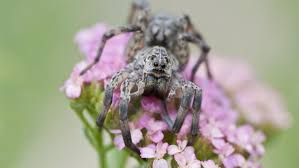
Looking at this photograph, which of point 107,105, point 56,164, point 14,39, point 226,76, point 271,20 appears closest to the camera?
point 107,105

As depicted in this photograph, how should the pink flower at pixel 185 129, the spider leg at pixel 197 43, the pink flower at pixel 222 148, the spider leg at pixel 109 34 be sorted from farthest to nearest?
1. the spider leg at pixel 197 43
2. the spider leg at pixel 109 34
3. the pink flower at pixel 222 148
4. the pink flower at pixel 185 129

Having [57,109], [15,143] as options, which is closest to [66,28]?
[57,109]

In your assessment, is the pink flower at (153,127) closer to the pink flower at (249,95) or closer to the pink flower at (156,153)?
the pink flower at (156,153)

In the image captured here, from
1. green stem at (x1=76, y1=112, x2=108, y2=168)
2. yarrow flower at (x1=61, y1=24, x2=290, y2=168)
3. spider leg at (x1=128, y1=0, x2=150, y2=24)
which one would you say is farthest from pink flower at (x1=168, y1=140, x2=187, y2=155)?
spider leg at (x1=128, y1=0, x2=150, y2=24)

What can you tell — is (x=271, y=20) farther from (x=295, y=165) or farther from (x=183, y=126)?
(x=183, y=126)

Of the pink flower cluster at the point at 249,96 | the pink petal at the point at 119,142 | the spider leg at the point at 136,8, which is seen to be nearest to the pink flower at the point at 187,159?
the pink petal at the point at 119,142

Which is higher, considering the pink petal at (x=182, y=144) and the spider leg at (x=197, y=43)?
the spider leg at (x=197, y=43)
